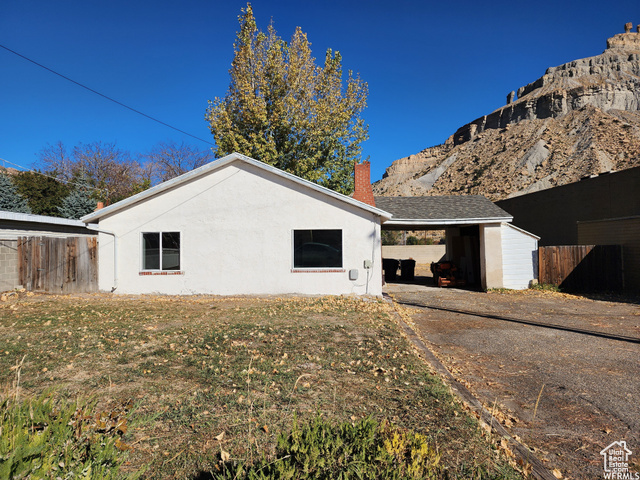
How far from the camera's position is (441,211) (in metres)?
16.1

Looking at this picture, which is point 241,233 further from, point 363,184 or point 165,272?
point 363,184

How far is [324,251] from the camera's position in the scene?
12.3m

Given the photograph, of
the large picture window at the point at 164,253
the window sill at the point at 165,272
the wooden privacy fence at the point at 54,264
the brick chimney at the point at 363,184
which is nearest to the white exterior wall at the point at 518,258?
the brick chimney at the point at 363,184

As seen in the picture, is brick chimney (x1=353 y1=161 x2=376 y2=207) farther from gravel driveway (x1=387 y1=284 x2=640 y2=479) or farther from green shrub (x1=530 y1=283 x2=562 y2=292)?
green shrub (x1=530 y1=283 x2=562 y2=292)

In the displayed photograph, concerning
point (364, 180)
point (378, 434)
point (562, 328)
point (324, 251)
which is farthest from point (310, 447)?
point (364, 180)

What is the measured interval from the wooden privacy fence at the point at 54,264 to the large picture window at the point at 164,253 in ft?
6.19

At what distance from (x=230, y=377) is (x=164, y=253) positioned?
885cm

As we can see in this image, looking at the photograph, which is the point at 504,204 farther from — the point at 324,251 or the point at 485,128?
the point at 485,128

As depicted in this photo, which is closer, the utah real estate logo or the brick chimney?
the utah real estate logo

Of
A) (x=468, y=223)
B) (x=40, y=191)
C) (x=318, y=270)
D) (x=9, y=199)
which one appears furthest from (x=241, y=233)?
(x=40, y=191)

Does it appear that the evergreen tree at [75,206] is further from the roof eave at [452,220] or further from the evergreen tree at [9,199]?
the roof eave at [452,220]

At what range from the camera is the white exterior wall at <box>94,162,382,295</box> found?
481 inches

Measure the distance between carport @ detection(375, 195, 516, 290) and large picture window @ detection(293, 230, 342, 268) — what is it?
12.1 feet

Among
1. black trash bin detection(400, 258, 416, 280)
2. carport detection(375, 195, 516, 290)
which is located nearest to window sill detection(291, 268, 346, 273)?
carport detection(375, 195, 516, 290)
